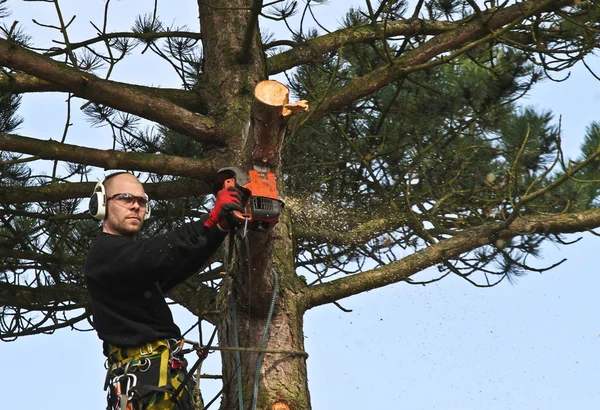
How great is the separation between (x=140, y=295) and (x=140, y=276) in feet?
0.64

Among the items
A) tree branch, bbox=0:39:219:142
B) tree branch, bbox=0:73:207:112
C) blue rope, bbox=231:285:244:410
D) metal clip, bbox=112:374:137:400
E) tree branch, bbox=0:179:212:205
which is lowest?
metal clip, bbox=112:374:137:400

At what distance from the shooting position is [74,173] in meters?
6.25

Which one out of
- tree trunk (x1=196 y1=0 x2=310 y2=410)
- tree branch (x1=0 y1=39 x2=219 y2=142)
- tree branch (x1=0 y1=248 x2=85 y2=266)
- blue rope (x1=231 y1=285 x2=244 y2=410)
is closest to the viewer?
tree trunk (x1=196 y1=0 x2=310 y2=410)

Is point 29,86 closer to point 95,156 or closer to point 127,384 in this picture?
point 95,156

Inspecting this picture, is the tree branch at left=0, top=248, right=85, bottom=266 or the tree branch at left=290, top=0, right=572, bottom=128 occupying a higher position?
the tree branch at left=290, top=0, right=572, bottom=128

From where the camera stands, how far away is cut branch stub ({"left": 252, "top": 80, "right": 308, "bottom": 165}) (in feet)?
12.1

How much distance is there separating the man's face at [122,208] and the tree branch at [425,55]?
3.57ft

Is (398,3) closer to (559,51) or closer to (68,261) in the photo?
(559,51)

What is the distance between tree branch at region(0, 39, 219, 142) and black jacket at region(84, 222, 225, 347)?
98cm

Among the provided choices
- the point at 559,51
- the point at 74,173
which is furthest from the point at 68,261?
the point at 559,51

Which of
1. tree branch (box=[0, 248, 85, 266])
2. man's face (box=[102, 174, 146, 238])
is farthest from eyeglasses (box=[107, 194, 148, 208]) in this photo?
tree branch (box=[0, 248, 85, 266])

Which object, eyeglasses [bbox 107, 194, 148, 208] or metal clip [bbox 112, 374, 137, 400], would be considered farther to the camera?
eyeglasses [bbox 107, 194, 148, 208]

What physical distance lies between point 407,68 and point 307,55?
2.79 ft

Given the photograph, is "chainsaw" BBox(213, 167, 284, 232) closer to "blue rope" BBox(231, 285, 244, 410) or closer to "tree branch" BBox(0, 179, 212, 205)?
"blue rope" BBox(231, 285, 244, 410)
